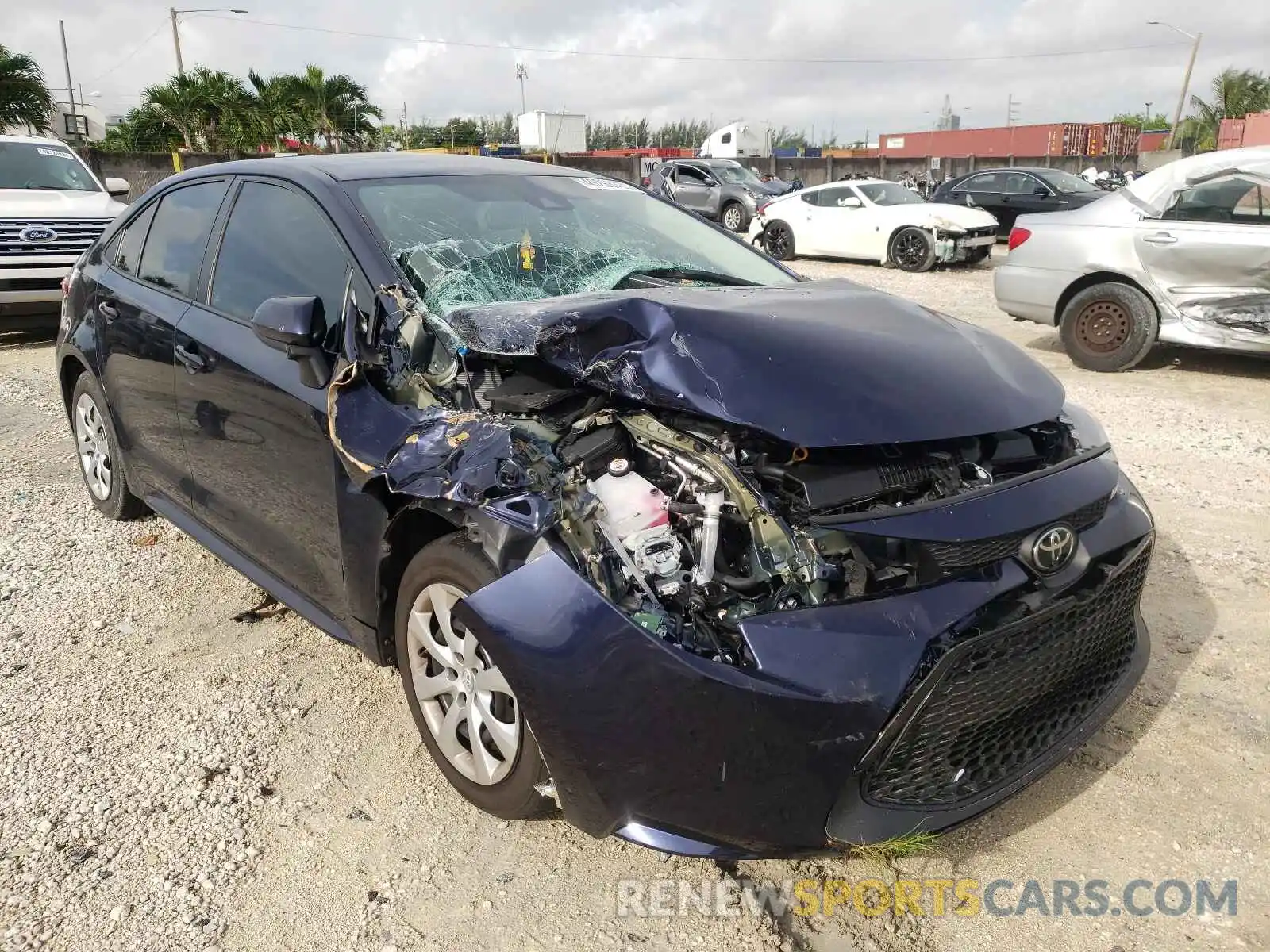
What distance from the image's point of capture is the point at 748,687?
70.8 inches

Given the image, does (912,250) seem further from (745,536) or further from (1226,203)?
(745,536)

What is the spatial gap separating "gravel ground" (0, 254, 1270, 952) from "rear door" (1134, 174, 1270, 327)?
3.33m

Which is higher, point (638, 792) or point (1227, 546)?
point (638, 792)

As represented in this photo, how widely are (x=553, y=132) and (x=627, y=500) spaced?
42542 millimetres

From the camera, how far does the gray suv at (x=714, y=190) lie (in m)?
19.3

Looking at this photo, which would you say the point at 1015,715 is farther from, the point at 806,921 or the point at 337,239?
the point at 337,239

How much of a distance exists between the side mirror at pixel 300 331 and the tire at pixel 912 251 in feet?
40.2

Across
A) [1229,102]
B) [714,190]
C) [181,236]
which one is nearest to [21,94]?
[714,190]

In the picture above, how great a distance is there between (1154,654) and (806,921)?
1819mm

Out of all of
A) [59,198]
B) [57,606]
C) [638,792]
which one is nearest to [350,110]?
[59,198]

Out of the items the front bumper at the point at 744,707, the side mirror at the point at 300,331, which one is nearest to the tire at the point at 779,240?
the side mirror at the point at 300,331

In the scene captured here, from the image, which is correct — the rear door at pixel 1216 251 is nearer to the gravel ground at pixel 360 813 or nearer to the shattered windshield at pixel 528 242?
the gravel ground at pixel 360 813

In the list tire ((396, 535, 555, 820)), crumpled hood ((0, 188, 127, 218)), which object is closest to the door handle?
tire ((396, 535, 555, 820))

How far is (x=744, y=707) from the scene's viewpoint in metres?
1.80
